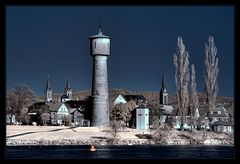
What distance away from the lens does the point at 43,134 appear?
43.2m

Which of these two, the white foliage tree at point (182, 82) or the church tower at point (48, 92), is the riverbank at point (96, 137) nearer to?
the white foliage tree at point (182, 82)

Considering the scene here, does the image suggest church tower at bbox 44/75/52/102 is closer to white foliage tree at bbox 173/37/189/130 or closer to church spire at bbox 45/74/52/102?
church spire at bbox 45/74/52/102

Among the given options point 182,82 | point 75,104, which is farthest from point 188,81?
point 75,104

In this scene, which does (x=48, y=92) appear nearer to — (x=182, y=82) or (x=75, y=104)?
(x=75, y=104)

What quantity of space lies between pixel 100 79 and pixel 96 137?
19.6 ft

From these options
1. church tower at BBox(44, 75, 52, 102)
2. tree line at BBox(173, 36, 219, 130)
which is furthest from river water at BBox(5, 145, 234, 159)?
church tower at BBox(44, 75, 52, 102)

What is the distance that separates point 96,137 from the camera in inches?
1682

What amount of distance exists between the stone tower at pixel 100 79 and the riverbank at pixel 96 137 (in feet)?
6.69

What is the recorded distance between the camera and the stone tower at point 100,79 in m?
46.4

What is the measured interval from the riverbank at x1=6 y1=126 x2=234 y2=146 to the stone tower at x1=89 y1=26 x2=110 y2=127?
80.3 inches

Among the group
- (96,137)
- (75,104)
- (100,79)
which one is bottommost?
(96,137)
